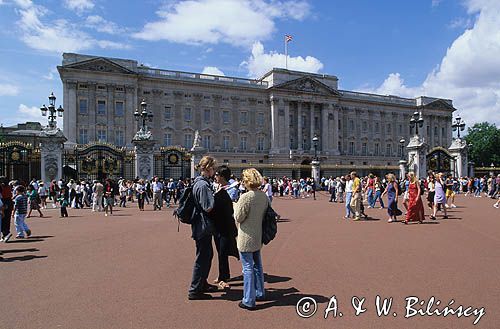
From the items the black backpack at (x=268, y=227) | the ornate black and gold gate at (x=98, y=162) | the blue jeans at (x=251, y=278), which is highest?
the ornate black and gold gate at (x=98, y=162)

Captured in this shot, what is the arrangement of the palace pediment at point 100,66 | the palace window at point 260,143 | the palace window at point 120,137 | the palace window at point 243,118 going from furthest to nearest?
1. the palace window at point 260,143
2. the palace window at point 243,118
3. the palace window at point 120,137
4. the palace pediment at point 100,66

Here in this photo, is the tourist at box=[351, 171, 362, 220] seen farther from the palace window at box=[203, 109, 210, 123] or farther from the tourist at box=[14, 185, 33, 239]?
the palace window at box=[203, 109, 210, 123]

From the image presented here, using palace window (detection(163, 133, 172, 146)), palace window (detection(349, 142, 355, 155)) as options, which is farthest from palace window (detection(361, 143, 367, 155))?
palace window (detection(163, 133, 172, 146))

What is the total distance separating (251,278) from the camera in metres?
4.95

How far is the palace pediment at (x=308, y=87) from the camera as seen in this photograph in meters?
63.3

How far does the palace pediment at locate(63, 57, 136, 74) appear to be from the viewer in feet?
165

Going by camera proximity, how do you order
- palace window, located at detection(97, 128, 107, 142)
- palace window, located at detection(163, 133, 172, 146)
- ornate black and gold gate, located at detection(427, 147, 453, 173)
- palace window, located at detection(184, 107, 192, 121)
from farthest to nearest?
palace window, located at detection(184, 107, 192, 121) → palace window, located at detection(163, 133, 172, 146) → palace window, located at detection(97, 128, 107, 142) → ornate black and gold gate, located at detection(427, 147, 453, 173)

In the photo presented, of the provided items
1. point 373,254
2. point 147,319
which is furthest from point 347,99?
point 147,319

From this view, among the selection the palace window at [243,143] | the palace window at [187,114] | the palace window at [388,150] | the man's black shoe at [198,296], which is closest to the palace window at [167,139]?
the palace window at [187,114]

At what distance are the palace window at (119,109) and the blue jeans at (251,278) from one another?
52.5 meters

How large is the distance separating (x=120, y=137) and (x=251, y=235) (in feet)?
170

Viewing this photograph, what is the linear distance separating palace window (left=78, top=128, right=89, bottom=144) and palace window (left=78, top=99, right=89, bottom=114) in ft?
8.22

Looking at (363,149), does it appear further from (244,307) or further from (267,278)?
(244,307)

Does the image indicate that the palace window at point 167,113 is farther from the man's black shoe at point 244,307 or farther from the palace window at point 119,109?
the man's black shoe at point 244,307
